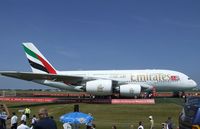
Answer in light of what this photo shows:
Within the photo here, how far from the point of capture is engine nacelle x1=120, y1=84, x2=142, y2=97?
156 ft

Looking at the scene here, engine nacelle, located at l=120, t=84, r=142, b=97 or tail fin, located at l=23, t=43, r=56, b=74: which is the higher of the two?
tail fin, located at l=23, t=43, r=56, b=74

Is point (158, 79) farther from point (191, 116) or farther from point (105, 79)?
point (191, 116)

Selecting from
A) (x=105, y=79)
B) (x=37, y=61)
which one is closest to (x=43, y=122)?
(x=105, y=79)

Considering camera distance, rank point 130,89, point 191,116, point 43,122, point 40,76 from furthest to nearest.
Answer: point 40,76
point 130,89
point 43,122
point 191,116

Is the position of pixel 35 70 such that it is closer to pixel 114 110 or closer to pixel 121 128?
pixel 114 110

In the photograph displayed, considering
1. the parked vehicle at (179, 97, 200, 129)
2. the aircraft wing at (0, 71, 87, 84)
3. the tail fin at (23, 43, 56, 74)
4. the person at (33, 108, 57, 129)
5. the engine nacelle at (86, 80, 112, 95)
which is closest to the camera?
the parked vehicle at (179, 97, 200, 129)

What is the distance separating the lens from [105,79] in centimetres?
5088

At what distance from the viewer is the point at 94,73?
178 ft

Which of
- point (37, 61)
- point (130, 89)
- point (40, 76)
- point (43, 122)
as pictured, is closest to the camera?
point (43, 122)

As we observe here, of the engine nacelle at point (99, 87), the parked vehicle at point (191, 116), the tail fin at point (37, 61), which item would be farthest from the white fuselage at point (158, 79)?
the parked vehicle at point (191, 116)

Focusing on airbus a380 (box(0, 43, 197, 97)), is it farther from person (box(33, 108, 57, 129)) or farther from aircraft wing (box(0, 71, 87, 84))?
person (box(33, 108, 57, 129))

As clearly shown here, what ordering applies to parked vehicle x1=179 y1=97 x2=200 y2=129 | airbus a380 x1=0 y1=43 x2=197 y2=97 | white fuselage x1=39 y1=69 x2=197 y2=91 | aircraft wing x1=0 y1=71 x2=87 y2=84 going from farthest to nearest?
white fuselage x1=39 y1=69 x2=197 y2=91 → airbus a380 x1=0 y1=43 x2=197 y2=97 → aircraft wing x1=0 y1=71 x2=87 y2=84 → parked vehicle x1=179 y1=97 x2=200 y2=129

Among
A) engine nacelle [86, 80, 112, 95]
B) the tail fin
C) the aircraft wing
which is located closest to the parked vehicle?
engine nacelle [86, 80, 112, 95]

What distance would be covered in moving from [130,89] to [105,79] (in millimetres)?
5082
